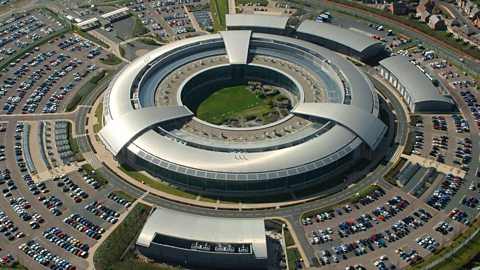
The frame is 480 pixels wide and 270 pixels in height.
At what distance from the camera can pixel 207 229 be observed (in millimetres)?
138875

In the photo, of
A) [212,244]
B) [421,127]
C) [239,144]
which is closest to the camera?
[212,244]

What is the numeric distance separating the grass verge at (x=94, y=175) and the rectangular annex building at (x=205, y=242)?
2995cm

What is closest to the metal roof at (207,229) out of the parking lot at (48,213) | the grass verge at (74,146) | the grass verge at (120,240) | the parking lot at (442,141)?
the grass verge at (120,240)


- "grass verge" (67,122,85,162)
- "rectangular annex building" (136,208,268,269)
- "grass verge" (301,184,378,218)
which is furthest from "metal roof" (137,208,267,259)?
"grass verge" (67,122,85,162)

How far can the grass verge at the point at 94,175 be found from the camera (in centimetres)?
16450

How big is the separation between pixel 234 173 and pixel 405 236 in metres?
50.5

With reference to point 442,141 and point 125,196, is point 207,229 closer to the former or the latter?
point 125,196

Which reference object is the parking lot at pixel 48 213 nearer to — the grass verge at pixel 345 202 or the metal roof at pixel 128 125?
the metal roof at pixel 128 125

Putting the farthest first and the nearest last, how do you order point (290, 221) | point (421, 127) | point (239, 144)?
point (421, 127), point (239, 144), point (290, 221)

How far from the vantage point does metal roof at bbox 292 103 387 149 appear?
171750mm

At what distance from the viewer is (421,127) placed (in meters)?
190

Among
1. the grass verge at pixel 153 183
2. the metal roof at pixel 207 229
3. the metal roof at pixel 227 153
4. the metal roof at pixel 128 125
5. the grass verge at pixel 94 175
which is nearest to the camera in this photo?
the metal roof at pixel 207 229

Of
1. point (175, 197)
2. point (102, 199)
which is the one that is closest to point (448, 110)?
point (175, 197)

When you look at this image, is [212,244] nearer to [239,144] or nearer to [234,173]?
[234,173]
